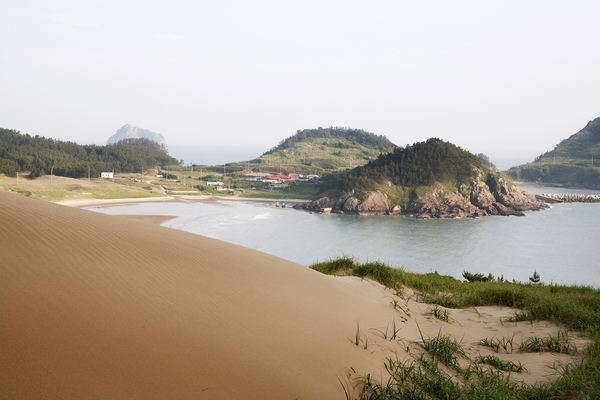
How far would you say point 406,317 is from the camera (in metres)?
6.29

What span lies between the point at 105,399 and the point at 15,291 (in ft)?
3.83

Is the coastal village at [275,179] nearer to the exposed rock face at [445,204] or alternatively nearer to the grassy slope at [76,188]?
the grassy slope at [76,188]

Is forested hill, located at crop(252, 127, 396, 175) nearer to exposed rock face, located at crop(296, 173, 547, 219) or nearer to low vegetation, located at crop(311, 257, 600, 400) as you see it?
exposed rock face, located at crop(296, 173, 547, 219)

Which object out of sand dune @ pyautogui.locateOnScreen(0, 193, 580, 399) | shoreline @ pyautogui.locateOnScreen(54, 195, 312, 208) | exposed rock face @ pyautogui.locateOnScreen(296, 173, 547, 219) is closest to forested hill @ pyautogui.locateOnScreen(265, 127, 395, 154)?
shoreline @ pyautogui.locateOnScreen(54, 195, 312, 208)

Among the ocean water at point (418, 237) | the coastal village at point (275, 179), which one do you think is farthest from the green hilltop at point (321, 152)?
the ocean water at point (418, 237)

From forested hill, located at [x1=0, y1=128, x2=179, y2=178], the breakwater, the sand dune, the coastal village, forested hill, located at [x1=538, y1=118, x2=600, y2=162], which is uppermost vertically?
forested hill, located at [x1=538, y1=118, x2=600, y2=162]

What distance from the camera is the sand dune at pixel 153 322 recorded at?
2779 millimetres

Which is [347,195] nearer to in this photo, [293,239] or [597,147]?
[293,239]

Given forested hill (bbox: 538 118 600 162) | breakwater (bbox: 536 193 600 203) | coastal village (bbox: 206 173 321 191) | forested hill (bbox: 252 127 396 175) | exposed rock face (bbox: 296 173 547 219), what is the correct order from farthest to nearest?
1. forested hill (bbox: 538 118 600 162)
2. forested hill (bbox: 252 127 396 175)
3. coastal village (bbox: 206 173 321 191)
4. breakwater (bbox: 536 193 600 203)
5. exposed rock face (bbox: 296 173 547 219)

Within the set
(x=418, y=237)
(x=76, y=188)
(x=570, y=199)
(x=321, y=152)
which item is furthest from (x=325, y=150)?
(x=418, y=237)

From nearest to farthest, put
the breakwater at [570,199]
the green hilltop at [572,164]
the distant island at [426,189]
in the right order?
the distant island at [426,189], the breakwater at [570,199], the green hilltop at [572,164]

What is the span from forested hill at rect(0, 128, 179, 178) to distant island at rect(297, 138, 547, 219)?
33.9 meters

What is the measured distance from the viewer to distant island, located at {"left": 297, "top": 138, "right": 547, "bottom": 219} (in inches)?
2482

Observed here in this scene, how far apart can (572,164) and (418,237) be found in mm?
77544
